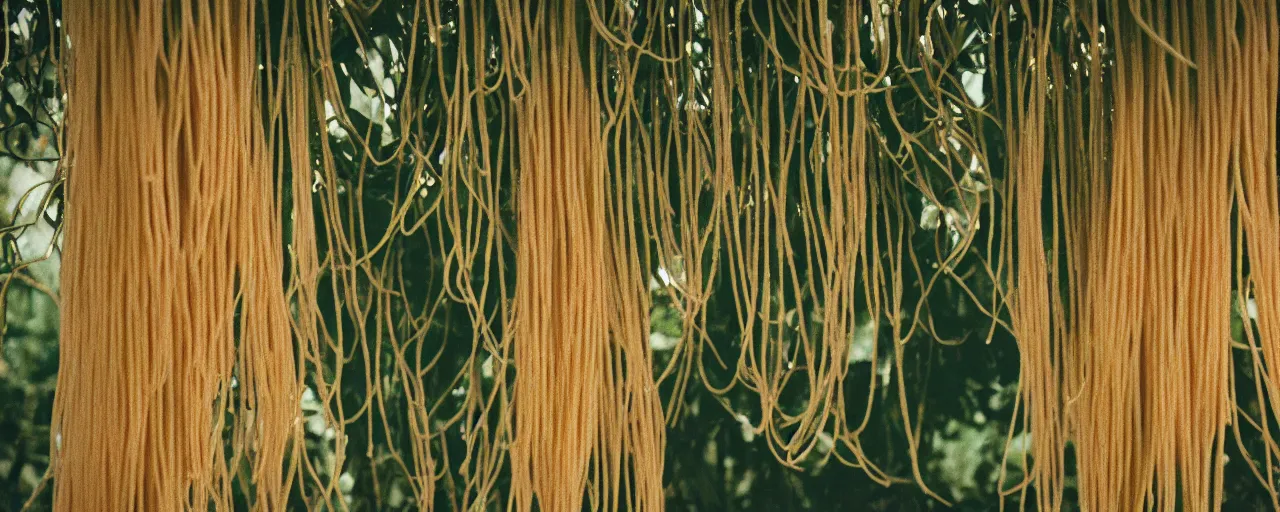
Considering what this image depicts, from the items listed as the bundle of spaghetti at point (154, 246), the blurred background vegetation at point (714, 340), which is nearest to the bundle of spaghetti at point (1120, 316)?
the blurred background vegetation at point (714, 340)

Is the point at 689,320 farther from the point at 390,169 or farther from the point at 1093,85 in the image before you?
the point at 1093,85

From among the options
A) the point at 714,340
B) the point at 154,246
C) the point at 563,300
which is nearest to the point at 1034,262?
the point at 714,340

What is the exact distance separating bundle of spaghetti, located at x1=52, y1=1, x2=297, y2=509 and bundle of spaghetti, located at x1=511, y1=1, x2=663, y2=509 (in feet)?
1.11

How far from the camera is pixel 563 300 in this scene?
1374mm

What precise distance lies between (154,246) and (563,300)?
501 mm

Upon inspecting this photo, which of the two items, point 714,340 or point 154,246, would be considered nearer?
point 154,246

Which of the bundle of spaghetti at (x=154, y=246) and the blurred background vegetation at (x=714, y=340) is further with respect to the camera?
the blurred background vegetation at (x=714, y=340)

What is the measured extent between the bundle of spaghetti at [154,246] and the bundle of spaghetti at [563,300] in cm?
34

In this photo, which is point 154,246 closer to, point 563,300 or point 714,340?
point 563,300

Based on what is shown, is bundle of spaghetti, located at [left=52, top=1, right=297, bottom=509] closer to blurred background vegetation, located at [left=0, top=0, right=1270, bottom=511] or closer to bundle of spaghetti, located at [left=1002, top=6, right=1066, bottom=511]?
blurred background vegetation, located at [left=0, top=0, right=1270, bottom=511]

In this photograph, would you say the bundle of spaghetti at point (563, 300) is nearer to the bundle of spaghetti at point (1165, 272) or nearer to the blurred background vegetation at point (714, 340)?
the blurred background vegetation at point (714, 340)

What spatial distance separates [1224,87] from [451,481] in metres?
1.09

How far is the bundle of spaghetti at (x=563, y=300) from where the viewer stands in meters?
1.37

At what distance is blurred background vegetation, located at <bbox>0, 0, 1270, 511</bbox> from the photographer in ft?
4.68
